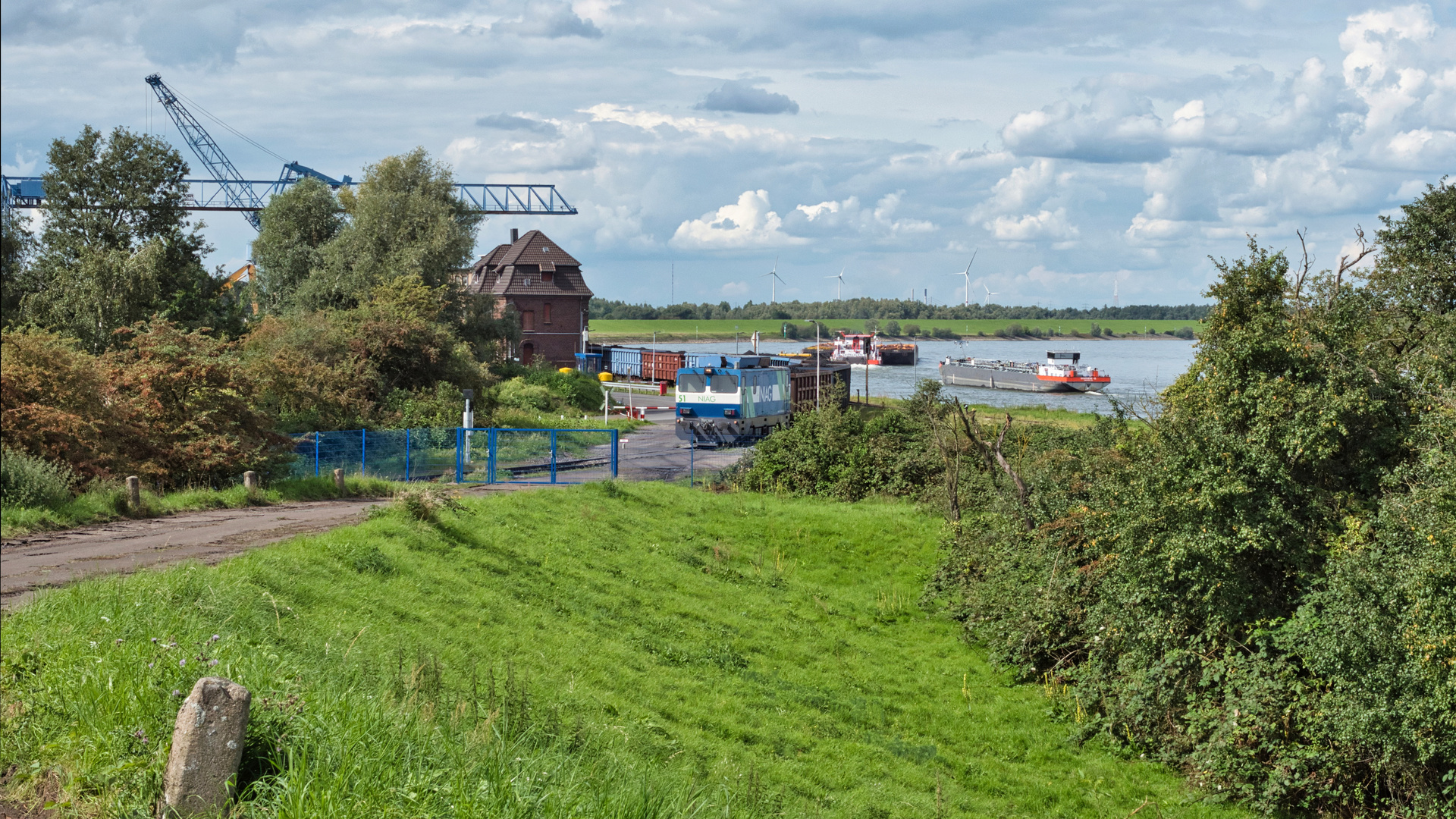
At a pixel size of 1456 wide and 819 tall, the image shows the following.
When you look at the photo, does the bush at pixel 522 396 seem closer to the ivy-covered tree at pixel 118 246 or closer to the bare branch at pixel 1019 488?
the ivy-covered tree at pixel 118 246

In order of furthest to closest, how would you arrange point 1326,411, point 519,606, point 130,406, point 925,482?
point 925,482, point 130,406, point 519,606, point 1326,411

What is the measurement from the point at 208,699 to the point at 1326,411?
41.6 ft

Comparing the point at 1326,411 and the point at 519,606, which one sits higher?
the point at 1326,411

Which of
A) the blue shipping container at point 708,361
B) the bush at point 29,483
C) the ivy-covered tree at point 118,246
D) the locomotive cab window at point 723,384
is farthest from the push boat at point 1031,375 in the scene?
the bush at point 29,483

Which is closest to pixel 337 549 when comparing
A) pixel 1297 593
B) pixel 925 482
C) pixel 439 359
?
pixel 1297 593

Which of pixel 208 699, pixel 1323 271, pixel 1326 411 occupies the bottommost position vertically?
pixel 208 699

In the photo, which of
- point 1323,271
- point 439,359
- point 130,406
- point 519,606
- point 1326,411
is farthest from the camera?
point 439,359

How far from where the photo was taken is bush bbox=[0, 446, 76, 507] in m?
18.1

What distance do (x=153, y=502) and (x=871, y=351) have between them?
357 feet

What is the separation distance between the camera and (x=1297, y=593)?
44.0ft

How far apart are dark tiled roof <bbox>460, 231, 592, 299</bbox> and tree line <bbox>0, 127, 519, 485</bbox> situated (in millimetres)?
13989

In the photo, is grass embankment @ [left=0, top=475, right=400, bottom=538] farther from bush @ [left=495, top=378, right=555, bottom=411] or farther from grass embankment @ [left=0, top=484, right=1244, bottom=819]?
bush @ [left=495, top=378, right=555, bottom=411]

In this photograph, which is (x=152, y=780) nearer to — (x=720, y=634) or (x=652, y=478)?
(x=720, y=634)

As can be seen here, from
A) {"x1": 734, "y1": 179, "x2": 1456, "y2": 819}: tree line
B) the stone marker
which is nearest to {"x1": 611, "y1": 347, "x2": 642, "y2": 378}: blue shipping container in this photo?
{"x1": 734, "y1": 179, "x2": 1456, "y2": 819}: tree line
